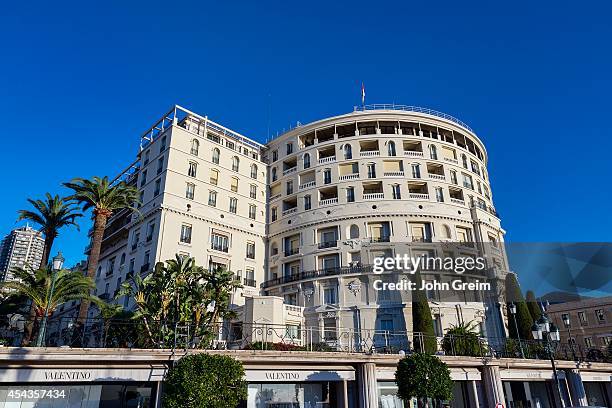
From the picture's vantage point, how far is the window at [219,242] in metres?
43.0

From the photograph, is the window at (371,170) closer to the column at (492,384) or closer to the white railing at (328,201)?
the white railing at (328,201)

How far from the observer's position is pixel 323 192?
47125 mm

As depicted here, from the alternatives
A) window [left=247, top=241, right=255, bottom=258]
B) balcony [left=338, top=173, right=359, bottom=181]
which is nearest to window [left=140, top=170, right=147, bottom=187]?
window [left=247, top=241, right=255, bottom=258]

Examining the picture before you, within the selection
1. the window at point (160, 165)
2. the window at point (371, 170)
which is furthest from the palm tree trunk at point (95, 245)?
the window at point (371, 170)

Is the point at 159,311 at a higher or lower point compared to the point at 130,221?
lower

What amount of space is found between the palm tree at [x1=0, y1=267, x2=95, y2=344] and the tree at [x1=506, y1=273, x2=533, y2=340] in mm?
34953

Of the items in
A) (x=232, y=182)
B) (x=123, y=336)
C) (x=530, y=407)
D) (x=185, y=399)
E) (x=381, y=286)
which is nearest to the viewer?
(x=185, y=399)

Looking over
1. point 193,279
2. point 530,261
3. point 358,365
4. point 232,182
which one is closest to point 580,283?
point 530,261

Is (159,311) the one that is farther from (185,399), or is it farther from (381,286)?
(381,286)

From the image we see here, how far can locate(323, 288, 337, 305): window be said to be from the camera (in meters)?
40.7

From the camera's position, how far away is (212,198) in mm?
44750

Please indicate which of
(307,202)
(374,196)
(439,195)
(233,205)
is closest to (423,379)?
(374,196)

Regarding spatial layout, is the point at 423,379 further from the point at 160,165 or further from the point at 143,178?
the point at 143,178

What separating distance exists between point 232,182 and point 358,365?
1274 inches
